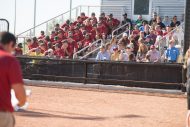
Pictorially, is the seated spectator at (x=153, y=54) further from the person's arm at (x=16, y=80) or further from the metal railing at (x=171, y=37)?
the person's arm at (x=16, y=80)

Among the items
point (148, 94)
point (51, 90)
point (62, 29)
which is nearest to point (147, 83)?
point (148, 94)

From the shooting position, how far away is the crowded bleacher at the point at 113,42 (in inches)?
687

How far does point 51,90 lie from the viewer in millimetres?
16641

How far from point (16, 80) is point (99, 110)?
7706mm

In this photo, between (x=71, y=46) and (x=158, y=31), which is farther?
(x=71, y=46)

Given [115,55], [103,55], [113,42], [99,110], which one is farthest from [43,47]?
[99,110]

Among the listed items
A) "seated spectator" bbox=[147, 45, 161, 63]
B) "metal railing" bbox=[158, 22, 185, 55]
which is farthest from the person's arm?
"metal railing" bbox=[158, 22, 185, 55]

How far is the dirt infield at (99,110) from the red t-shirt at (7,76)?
5.06 metres

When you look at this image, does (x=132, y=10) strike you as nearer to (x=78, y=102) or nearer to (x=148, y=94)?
(x=148, y=94)

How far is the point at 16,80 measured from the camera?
4.59 metres

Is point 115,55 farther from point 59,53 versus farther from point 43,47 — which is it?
point 43,47

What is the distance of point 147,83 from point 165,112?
170 inches

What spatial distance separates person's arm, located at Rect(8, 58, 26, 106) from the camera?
4.52m

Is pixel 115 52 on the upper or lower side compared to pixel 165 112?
upper
